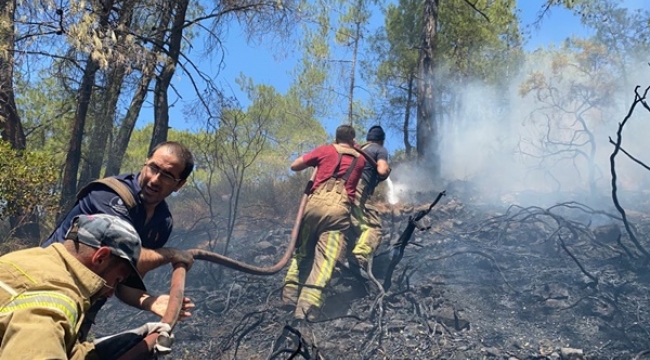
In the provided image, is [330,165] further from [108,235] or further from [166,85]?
[108,235]

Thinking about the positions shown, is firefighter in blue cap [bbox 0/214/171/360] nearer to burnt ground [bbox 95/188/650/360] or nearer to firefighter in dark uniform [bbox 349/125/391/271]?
burnt ground [bbox 95/188/650/360]

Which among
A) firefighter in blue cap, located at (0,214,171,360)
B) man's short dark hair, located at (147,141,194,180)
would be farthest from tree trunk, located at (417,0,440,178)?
firefighter in blue cap, located at (0,214,171,360)

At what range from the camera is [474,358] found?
13.6ft

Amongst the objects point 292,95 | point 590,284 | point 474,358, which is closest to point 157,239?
point 474,358

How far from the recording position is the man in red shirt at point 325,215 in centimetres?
529

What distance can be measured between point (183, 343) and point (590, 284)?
378 cm

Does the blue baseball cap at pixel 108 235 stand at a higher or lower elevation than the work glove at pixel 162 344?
higher

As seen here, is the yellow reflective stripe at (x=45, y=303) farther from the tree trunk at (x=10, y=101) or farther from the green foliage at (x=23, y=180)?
the tree trunk at (x=10, y=101)

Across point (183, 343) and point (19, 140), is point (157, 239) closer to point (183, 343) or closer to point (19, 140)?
point (183, 343)

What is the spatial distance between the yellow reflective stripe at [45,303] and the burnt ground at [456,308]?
2.14m

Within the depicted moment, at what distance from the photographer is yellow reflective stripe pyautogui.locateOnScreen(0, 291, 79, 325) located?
145 cm

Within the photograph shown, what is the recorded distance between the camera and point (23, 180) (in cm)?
436

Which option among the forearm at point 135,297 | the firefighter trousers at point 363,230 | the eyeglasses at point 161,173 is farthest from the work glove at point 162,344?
the firefighter trousers at point 363,230

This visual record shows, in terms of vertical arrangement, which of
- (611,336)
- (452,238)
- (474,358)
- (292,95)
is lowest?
(474,358)
